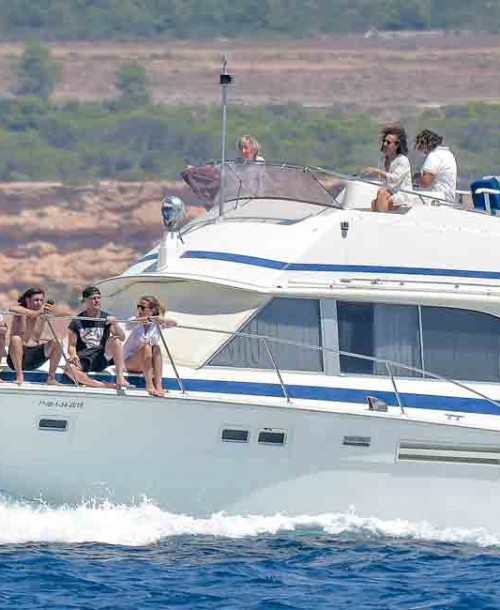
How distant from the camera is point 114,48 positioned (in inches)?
3374

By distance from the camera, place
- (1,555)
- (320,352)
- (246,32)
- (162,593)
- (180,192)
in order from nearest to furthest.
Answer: (162,593), (1,555), (320,352), (180,192), (246,32)

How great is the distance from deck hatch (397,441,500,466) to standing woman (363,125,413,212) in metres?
2.54

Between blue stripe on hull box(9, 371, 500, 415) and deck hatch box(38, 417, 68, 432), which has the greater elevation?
blue stripe on hull box(9, 371, 500, 415)

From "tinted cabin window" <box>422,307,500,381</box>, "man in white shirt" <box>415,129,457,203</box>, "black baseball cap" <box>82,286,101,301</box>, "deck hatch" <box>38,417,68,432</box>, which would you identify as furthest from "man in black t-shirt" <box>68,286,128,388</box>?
"man in white shirt" <box>415,129,457,203</box>

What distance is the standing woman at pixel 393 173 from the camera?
1609 centimetres

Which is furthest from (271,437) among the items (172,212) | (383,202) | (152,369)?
(383,202)

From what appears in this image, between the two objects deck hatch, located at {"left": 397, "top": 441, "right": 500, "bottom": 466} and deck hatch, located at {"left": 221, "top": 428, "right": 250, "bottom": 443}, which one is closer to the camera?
deck hatch, located at {"left": 221, "top": 428, "right": 250, "bottom": 443}

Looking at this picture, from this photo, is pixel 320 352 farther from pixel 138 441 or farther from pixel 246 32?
pixel 246 32

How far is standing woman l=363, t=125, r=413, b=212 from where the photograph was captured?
1609 cm

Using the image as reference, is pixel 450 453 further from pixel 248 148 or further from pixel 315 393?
pixel 248 148

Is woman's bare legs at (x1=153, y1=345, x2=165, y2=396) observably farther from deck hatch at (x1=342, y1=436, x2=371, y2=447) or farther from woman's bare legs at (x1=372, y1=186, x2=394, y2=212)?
woman's bare legs at (x1=372, y1=186, x2=394, y2=212)

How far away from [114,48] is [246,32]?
734 centimetres

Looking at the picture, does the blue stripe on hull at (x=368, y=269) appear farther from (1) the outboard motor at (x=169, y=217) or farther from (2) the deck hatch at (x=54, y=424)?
(2) the deck hatch at (x=54, y=424)

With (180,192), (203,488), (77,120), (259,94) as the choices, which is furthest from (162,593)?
(259,94)
